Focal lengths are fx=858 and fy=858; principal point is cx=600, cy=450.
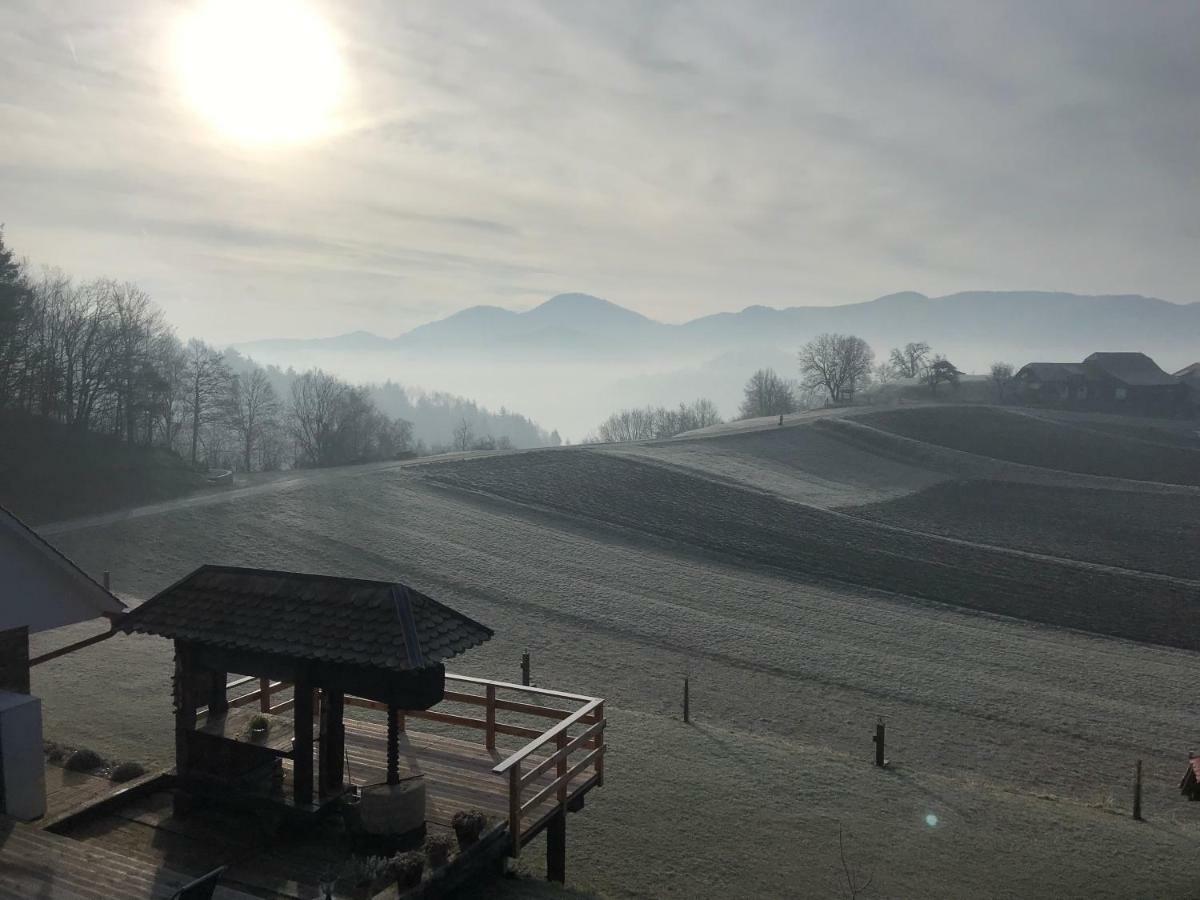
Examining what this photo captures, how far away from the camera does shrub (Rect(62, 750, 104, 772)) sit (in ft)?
44.1

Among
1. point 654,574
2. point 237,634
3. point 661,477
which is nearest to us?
point 237,634

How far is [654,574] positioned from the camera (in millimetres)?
40219

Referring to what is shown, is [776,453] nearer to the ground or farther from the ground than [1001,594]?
farther from the ground

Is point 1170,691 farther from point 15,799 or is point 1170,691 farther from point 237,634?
point 15,799

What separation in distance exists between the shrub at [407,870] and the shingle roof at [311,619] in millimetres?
2010

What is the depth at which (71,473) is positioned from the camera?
50812 millimetres

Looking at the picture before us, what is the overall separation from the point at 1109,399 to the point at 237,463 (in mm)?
111143

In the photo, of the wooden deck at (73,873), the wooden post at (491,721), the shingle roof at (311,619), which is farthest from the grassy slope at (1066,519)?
the wooden deck at (73,873)

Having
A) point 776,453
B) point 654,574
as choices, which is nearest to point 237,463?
point 776,453

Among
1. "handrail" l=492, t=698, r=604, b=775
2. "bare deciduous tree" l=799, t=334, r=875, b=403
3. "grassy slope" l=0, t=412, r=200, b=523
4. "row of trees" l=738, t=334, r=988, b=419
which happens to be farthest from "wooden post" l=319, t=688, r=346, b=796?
"bare deciduous tree" l=799, t=334, r=875, b=403

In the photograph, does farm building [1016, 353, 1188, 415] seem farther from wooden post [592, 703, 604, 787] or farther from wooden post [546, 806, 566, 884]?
wooden post [546, 806, 566, 884]

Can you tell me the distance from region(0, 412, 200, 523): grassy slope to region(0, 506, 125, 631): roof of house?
36.2 meters

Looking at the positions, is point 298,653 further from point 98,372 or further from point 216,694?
point 98,372

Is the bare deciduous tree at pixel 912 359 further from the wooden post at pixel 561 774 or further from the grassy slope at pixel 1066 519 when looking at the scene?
the wooden post at pixel 561 774
